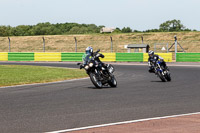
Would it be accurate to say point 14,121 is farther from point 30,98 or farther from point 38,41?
point 38,41

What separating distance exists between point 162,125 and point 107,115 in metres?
1.51

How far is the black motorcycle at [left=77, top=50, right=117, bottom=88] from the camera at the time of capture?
1440 cm

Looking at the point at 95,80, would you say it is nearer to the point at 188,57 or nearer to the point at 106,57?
the point at 188,57

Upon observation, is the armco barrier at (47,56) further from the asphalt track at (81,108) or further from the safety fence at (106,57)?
the asphalt track at (81,108)

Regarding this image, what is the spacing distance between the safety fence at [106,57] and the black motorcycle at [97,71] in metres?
22.7

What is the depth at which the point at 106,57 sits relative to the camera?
129ft

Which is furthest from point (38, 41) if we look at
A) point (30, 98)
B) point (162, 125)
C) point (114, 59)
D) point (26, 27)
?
point (162, 125)

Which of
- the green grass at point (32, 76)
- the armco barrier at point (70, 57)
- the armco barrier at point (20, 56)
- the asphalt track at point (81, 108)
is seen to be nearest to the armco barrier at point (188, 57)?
the armco barrier at point (70, 57)

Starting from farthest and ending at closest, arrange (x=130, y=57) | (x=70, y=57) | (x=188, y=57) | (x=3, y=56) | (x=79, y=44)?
(x=79, y=44) < (x=3, y=56) < (x=70, y=57) < (x=130, y=57) < (x=188, y=57)

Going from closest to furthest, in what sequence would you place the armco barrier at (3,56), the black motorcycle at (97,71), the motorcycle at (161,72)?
the black motorcycle at (97,71) < the motorcycle at (161,72) < the armco barrier at (3,56)

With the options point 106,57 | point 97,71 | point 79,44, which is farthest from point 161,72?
point 79,44

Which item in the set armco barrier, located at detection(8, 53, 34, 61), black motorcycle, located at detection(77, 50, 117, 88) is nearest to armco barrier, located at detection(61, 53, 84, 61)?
armco barrier, located at detection(8, 53, 34, 61)

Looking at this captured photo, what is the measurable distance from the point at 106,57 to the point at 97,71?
24.7m

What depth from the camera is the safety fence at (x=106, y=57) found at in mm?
37606
